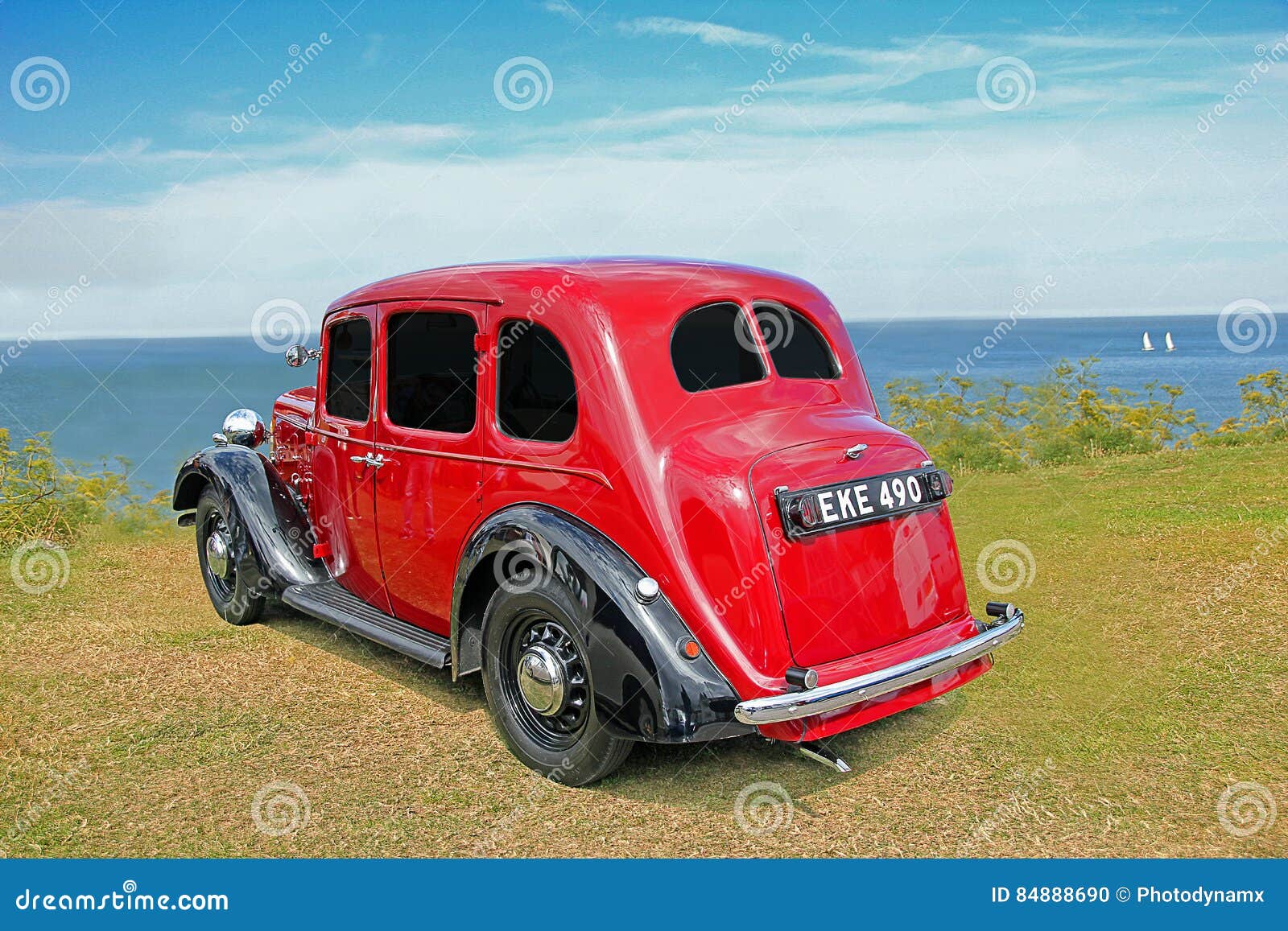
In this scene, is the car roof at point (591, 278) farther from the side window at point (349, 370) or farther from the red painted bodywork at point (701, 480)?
the side window at point (349, 370)

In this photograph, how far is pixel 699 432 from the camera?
4.09 m

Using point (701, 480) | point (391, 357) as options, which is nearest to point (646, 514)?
point (701, 480)

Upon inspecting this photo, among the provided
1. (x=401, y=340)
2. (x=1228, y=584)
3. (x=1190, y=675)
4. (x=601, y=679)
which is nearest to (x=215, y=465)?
(x=401, y=340)

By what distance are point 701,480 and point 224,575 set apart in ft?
13.6

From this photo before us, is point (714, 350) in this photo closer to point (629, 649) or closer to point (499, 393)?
point (499, 393)

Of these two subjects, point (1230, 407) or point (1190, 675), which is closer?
point (1190, 675)

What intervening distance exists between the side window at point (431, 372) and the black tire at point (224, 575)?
5.88 feet

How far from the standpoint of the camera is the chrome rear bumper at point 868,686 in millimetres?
3568

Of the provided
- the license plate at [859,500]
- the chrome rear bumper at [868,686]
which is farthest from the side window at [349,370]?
the chrome rear bumper at [868,686]

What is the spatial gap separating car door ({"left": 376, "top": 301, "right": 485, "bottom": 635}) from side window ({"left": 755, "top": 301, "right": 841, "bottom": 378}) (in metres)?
1.34

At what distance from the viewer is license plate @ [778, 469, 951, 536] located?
3846mm

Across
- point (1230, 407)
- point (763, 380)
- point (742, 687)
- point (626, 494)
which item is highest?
point (763, 380)

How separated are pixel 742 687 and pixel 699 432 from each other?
3.39 ft

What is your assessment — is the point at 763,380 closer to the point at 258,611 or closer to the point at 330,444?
the point at 330,444
